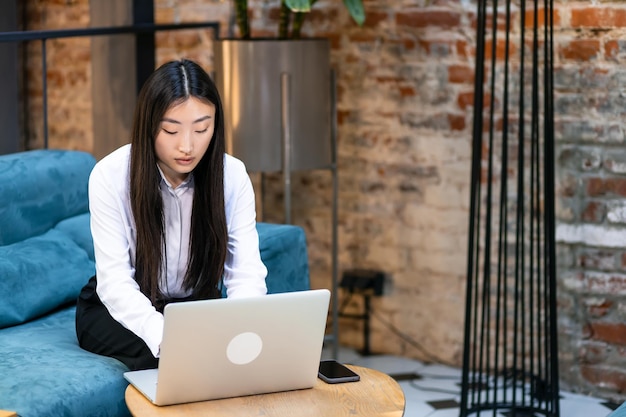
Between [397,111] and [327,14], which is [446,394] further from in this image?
[327,14]

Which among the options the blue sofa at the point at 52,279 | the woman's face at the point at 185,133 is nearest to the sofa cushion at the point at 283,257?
the blue sofa at the point at 52,279

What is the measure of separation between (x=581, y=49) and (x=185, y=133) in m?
1.67

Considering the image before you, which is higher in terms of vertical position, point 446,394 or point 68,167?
point 68,167

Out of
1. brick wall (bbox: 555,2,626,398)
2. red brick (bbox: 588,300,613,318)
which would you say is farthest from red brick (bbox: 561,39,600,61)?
red brick (bbox: 588,300,613,318)

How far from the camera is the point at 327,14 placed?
12.9 ft

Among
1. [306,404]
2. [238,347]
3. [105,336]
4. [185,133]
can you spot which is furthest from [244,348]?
[105,336]

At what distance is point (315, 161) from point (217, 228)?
128cm

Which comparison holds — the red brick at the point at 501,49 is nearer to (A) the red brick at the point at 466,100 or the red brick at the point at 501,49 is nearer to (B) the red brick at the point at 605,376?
(A) the red brick at the point at 466,100

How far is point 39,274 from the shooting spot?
9.15ft

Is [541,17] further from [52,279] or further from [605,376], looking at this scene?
[52,279]

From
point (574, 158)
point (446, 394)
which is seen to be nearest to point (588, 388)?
point (446, 394)

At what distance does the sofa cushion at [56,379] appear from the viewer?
7.27 ft

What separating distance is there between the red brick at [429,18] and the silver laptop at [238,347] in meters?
1.91

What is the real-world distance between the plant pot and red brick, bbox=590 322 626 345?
114cm
